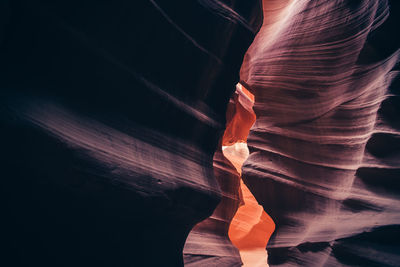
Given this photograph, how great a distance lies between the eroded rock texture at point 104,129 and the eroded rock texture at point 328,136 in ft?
5.87

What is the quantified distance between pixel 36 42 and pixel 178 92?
175 cm

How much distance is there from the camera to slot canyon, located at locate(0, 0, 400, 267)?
2.19 meters

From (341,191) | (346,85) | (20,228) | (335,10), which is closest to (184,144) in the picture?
(20,228)

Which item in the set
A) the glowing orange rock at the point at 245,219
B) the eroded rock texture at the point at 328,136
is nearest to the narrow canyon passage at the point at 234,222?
the glowing orange rock at the point at 245,219

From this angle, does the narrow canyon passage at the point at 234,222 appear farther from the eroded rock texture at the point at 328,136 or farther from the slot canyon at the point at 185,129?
the eroded rock texture at the point at 328,136

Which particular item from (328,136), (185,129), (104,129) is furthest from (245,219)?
(104,129)

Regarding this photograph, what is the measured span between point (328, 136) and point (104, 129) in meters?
3.77

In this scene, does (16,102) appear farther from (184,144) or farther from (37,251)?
Answer: (184,144)

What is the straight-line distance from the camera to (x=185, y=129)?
3.67 metres

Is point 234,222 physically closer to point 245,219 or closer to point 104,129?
point 245,219

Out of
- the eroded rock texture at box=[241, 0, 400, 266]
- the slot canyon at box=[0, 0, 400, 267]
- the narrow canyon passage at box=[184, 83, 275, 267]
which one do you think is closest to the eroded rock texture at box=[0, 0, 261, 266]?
the slot canyon at box=[0, 0, 400, 267]

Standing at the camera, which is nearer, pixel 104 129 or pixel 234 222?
pixel 104 129

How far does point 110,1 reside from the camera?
2732 millimetres

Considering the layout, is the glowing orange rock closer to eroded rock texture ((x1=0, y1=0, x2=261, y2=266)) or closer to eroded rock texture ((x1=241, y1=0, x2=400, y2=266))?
eroded rock texture ((x1=241, y1=0, x2=400, y2=266))
